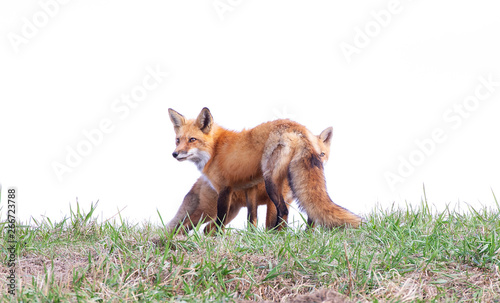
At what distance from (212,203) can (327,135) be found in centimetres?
181

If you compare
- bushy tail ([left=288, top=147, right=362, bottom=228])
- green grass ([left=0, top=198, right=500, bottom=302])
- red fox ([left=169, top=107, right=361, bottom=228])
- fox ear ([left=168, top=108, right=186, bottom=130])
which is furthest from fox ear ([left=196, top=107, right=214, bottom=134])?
green grass ([left=0, top=198, right=500, bottom=302])

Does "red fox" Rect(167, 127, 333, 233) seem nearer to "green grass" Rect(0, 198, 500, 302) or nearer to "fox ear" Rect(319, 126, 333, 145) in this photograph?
"fox ear" Rect(319, 126, 333, 145)

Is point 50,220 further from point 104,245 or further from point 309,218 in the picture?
point 309,218

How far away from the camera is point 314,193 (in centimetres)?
459

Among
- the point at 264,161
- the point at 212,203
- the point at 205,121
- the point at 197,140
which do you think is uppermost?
the point at 205,121

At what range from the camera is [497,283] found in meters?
3.12

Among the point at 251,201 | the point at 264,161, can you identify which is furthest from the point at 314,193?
the point at 251,201

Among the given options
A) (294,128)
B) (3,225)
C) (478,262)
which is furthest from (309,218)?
(3,225)

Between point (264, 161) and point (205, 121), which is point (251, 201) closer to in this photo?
point (264, 161)

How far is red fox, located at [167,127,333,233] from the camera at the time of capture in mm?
5285

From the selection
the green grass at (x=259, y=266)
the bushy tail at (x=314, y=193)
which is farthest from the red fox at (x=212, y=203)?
the green grass at (x=259, y=266)

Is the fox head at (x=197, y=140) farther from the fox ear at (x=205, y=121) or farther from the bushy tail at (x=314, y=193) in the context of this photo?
the bushy tail at (x=314, y=193)

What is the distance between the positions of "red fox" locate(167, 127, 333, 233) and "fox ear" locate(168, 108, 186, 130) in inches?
26.9

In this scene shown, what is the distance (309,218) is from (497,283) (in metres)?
1.80
